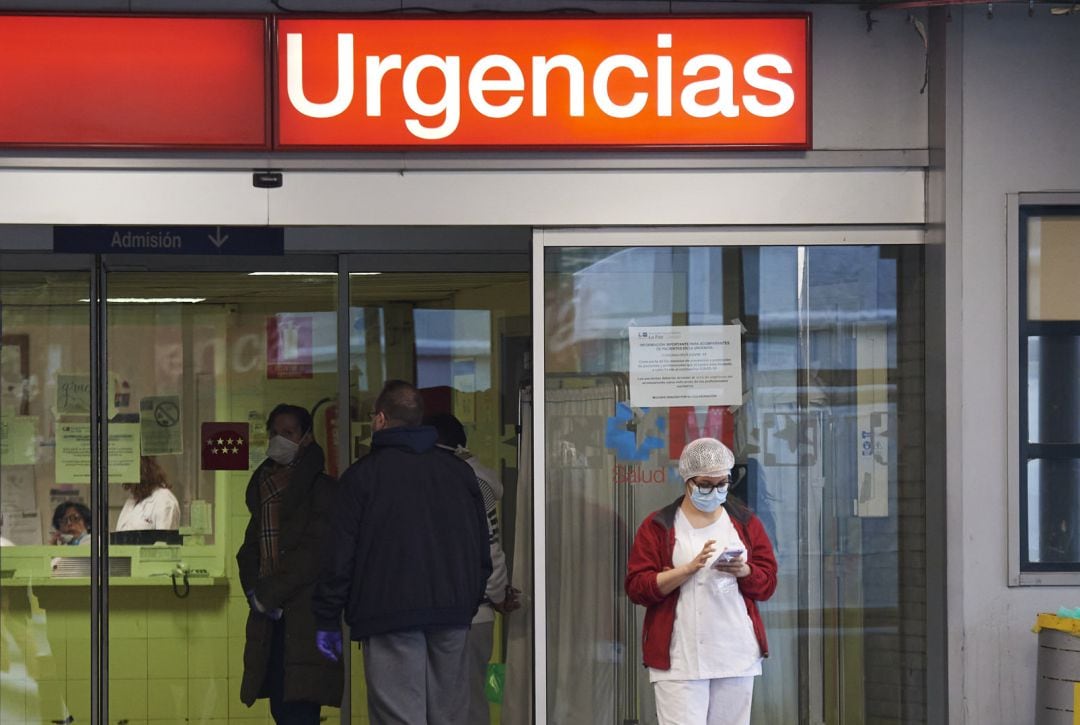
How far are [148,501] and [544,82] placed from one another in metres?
3.61

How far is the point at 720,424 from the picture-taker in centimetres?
716

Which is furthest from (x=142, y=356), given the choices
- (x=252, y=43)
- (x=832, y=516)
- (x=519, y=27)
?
(x=832, y=516)

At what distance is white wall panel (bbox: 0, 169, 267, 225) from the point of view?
6898 mm

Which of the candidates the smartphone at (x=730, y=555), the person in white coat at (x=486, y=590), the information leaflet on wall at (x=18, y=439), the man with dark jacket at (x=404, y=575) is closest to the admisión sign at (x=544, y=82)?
the man with dark jacket at (x=404, y=575)

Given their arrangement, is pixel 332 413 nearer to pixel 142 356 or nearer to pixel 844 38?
pixel 142 356

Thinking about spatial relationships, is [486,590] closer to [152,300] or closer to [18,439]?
[152,300]

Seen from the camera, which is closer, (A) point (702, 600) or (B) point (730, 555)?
(B) point (730, 555)

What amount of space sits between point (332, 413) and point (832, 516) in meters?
3.10

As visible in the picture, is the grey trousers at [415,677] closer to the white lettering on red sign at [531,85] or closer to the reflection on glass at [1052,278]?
the white lettering on red sign at [531,85]

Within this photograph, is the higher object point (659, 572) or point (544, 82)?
point (544, 82)

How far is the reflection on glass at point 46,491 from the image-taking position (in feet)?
29.2

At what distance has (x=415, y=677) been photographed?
6.81 metres

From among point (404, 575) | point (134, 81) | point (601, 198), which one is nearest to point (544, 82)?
point (601, 198)

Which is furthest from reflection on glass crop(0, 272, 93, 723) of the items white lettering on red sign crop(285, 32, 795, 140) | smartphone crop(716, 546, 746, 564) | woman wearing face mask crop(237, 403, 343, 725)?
smartphone crop(716, 546, 746, 564)
